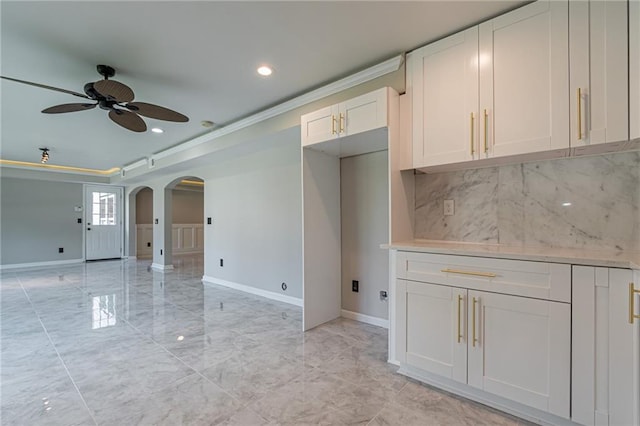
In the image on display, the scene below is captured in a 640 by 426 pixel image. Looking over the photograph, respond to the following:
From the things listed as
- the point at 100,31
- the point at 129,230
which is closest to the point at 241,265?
the point at 100,31

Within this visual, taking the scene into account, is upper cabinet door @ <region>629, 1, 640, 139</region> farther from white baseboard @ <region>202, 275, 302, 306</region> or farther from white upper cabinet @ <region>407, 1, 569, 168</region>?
white baseboard @ <region>202, 275, 302, 306</region>

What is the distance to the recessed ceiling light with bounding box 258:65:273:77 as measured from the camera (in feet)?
8.43

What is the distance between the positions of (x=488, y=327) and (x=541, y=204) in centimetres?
96

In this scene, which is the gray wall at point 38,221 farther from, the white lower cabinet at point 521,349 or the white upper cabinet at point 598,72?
the white upper cabinet at point 598,72

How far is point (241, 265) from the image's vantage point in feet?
15.7

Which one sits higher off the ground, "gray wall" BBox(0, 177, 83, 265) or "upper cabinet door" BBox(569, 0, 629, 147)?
"upper cabinet door" BBox(569, 0, 629, 147)

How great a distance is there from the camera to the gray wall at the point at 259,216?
13.0ft

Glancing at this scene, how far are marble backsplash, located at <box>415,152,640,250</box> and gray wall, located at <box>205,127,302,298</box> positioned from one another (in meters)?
1.81

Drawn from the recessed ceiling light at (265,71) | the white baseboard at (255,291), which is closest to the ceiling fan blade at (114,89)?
the recessed ceiling light at (265,71)

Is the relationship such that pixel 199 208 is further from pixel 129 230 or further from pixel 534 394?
pixel 534 394

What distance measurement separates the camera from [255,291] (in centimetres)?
452

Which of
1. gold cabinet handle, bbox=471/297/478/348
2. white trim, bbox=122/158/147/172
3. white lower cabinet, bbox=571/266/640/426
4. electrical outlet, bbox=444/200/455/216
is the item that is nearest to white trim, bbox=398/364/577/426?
white lower cabinet, bbox=571/266/640/426

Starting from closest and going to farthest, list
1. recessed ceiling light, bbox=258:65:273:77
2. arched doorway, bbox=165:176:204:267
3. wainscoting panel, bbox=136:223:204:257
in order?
recessed ceiling light, bbox=258:65:273:77, wainscoting panel, bbox=136:223:204:257, arched doorway, bbox=165:176:204:267

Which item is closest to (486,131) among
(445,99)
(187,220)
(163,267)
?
(445,99)
